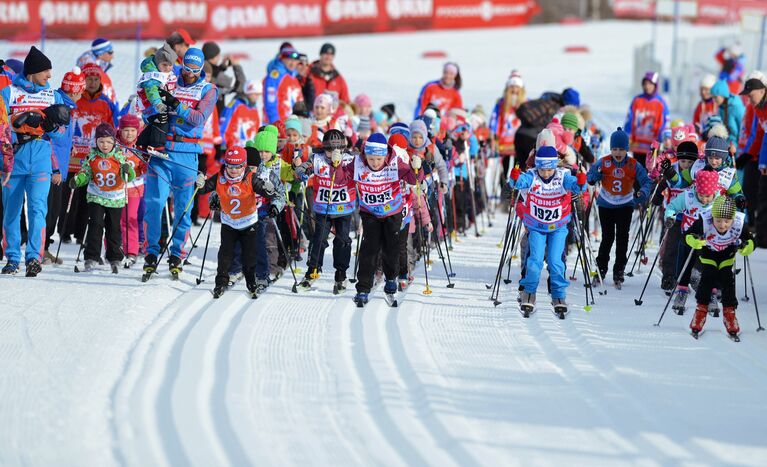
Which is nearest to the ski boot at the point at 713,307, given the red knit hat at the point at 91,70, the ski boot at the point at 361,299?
the ski boot at the point at 361,299

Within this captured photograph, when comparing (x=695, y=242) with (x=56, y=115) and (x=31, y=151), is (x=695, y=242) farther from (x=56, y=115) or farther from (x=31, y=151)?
(x=31, y=151)

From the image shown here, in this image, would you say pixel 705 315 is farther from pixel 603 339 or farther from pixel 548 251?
pixel 548 251

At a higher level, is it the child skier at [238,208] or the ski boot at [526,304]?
the child skier at [238,208]

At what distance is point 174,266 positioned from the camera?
37.6 ft

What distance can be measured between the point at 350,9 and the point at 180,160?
31.5 metres

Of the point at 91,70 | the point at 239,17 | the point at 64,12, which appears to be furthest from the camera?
the point at 239,17

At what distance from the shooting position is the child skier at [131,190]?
1196 centimetres

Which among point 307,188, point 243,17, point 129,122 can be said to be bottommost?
A: point 307,188

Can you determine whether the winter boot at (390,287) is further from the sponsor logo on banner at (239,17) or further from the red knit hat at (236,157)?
the sponsor logo on banner at (239,17)

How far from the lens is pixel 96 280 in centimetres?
1123

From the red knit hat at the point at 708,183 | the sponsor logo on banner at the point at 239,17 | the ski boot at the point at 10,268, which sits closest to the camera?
the red knit hat at the point at 708,183

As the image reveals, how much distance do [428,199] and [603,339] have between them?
3.93m

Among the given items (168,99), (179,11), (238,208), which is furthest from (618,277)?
(179,11)

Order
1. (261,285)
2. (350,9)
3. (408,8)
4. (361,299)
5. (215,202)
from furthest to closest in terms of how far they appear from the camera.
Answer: (408,8)
(350,9)
(261,285)
(215,202)
(361,299)
